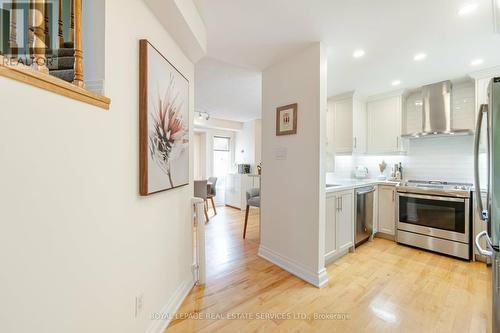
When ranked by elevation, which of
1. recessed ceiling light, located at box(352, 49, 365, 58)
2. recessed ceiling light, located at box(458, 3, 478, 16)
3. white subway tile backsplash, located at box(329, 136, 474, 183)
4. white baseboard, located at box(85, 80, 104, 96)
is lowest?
white subway tile backsplash, located at box(329, 136, 474, 183)

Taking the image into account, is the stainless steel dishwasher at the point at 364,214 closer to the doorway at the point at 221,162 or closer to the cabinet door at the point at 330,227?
the cabinet door at the point at 330,227

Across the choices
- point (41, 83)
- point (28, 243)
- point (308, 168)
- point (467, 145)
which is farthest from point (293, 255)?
point (467, 145)

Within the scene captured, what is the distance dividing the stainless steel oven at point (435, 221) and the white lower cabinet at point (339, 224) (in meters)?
0.92

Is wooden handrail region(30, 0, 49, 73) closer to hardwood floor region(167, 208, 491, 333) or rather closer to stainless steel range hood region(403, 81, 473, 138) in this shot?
hardwood floor region(167, 208, 491, 333)

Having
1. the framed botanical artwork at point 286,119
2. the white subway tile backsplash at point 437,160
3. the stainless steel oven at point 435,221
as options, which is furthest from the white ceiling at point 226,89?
the stainless steel oven at point 435,221

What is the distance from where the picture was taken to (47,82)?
714 millimetres

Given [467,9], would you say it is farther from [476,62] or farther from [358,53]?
[476,62]

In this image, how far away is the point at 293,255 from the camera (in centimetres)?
235

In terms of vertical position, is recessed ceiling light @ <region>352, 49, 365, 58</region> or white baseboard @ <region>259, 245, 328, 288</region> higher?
recessed ceiling light @ <region>352, 49, 365, 58</region>

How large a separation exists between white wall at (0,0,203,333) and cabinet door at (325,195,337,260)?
5.80ft

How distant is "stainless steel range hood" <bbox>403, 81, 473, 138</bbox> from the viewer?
2.96 m

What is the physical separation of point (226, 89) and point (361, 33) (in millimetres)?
2160

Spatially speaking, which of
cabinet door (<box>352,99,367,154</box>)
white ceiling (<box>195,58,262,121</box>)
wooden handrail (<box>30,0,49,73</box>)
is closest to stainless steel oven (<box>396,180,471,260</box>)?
cabinet door (<box>352,99,367,154</box>)

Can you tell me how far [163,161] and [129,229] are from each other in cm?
49
